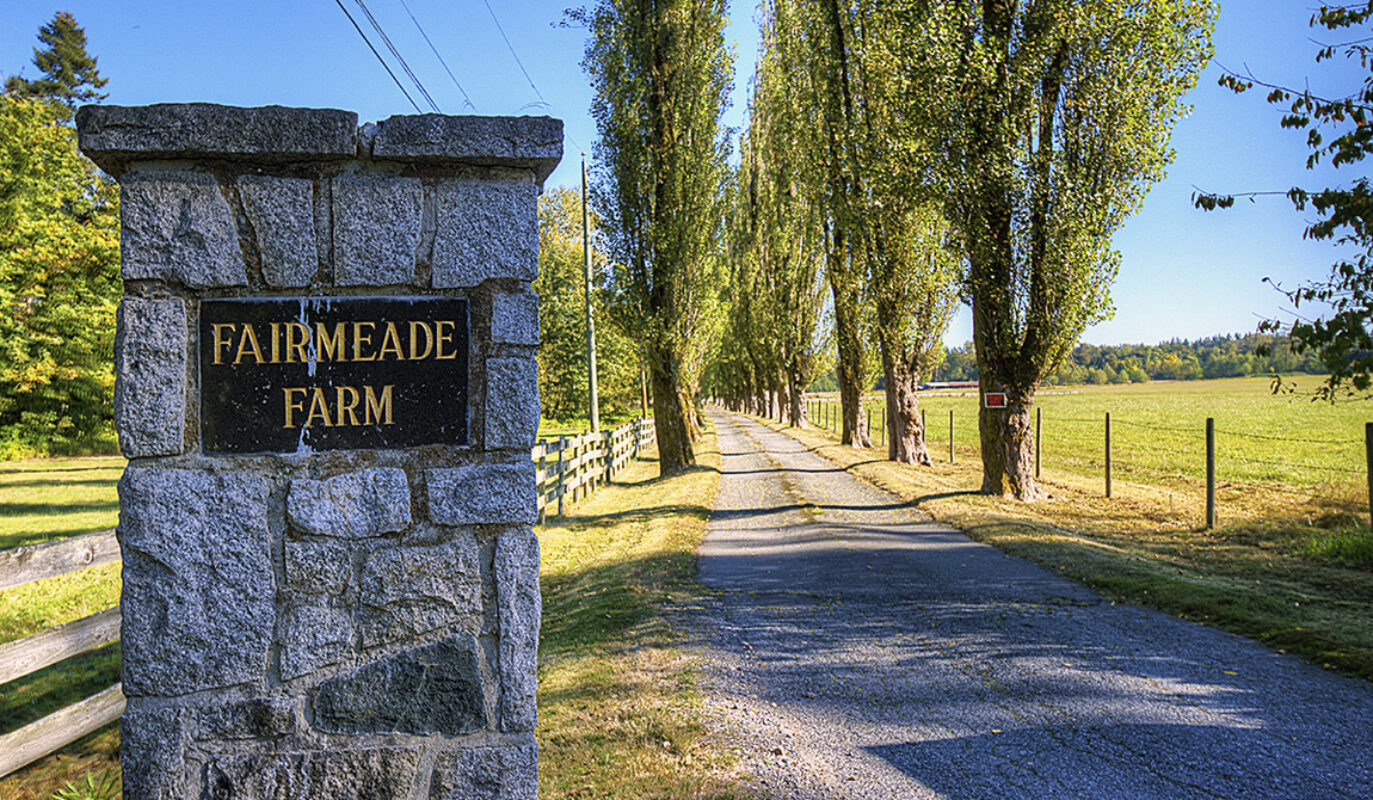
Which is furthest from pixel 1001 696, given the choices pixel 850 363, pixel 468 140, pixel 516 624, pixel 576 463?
pixel 850 363

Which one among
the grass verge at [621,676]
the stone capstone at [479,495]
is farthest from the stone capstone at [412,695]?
the grass verge at [621,676]

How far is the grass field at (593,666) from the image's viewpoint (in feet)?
10.5

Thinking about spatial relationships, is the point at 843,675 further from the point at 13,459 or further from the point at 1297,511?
the point at 13,459

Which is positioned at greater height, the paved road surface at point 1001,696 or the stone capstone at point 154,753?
the stone capstone at point 154,753

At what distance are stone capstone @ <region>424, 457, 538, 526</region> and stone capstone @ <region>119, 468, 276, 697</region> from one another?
54 cm

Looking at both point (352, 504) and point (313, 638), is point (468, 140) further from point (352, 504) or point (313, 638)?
point (313, 638)

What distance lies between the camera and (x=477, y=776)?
2453 mm

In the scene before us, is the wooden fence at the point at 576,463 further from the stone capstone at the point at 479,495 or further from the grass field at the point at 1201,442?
the grass field at the point at 1201,442

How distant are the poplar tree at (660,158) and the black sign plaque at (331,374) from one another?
1288cm

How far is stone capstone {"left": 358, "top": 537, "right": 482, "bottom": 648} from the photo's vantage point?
2449 millimetres

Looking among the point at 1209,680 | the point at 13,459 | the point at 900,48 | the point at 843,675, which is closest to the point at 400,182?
the point at 843,675

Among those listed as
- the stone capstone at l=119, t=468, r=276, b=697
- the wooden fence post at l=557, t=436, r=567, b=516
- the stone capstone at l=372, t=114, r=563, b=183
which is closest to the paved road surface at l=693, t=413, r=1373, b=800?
the stone capstone at l=119, t=468, r=276, b=697

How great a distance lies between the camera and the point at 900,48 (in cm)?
1131

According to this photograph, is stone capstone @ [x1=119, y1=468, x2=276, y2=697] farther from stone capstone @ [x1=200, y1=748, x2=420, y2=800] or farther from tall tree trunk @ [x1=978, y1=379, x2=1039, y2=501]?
tall tree trunk @ [x1=978, y1=379, x2=1039, y2=501]
